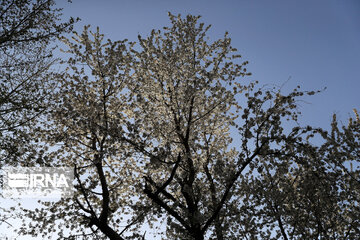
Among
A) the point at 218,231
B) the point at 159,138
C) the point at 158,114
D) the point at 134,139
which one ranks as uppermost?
the point at 158,114

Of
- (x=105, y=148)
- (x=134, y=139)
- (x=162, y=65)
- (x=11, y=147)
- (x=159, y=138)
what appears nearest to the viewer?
(x=11, y=147)

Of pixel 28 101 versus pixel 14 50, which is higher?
pixel 14 50

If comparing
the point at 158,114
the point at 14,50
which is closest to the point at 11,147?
the point at 14,50

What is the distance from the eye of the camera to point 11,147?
855cm

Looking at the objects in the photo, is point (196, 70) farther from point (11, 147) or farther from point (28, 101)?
point (11, 147)

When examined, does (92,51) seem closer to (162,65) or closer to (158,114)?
(162,65)

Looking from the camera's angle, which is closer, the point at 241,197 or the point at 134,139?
the point at 134,139

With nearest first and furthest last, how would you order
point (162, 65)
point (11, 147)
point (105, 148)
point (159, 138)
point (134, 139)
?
1. point (11, 147)
2. point (134, 139)
3. point (105, 148)
4. point (159, 138)
5. point (162, 65)

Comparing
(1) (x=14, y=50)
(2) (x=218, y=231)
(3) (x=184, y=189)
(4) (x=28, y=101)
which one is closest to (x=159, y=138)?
(3) (x=184, y=189)

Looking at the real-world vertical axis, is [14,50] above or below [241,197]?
above

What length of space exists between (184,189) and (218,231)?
2.09 m

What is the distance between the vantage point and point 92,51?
11.7 meters

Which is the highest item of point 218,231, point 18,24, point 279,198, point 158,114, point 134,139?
point 18,24

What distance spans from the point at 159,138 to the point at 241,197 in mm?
4333
